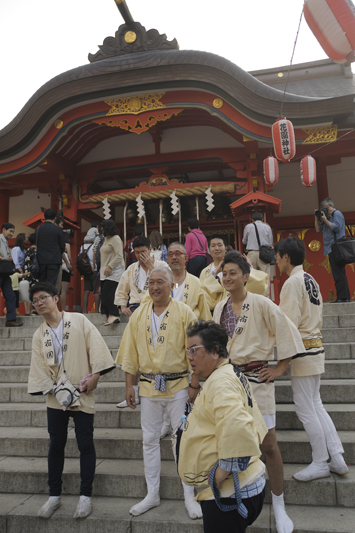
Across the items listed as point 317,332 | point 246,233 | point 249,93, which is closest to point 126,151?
point 249,93

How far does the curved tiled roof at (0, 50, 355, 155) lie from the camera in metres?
7.64

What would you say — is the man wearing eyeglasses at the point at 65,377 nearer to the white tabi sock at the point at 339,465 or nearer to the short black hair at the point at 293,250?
the short black hair at the point at 293,250

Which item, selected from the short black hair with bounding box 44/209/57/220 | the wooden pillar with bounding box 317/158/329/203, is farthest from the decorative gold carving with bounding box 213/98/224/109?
the short black hair with bounding box 44/209/57/220

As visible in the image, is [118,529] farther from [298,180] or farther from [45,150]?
[298,180]

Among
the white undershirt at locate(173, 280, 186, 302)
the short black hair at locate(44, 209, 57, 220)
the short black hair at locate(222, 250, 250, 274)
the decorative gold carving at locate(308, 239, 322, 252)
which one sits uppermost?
the decorative gold carving at locate(308, 239, 322, 252)

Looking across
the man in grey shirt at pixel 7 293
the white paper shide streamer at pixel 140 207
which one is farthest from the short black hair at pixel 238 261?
the white paper shide streamer at pixel 140 207

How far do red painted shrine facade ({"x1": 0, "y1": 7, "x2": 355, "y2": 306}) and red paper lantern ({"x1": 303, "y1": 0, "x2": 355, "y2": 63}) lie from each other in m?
1.62

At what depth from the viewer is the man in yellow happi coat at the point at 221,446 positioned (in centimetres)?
183

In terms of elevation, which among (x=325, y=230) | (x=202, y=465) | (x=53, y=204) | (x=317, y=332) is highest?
(x=53, y=204)

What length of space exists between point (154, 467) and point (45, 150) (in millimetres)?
7477

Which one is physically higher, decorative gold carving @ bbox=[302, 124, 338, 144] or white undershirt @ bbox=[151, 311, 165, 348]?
decorative gold carving @ bbox=[302, 124, 338, 144]

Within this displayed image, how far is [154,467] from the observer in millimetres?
3131

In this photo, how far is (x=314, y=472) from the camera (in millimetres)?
3107

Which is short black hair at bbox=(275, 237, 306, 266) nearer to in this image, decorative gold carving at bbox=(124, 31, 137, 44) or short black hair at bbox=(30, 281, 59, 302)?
short black hair at bbox=(30, 281, 59, 302)
